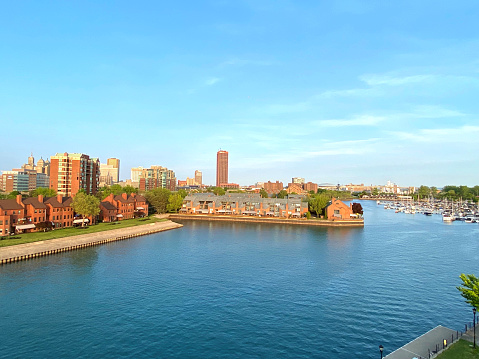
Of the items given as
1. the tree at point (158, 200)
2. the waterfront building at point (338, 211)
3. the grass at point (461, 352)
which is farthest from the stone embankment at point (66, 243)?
the grass at point (461, 352)

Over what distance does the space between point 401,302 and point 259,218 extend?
67.4 meters

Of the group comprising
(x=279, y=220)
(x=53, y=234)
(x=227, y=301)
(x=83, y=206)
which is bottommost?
(x=227, y=301)

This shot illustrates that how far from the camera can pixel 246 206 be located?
10456 centimetres

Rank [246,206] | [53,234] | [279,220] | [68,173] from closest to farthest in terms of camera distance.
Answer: [53,234] → [279,220] → [68,173] → [246,206]

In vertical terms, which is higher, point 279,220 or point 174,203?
point 174,203

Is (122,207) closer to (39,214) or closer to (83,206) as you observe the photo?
(83,206)

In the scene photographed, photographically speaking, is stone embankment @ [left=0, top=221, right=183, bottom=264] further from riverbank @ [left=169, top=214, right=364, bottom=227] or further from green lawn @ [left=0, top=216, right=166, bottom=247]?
riverbank @ [left=169, top=214, right=364, bottom=227]

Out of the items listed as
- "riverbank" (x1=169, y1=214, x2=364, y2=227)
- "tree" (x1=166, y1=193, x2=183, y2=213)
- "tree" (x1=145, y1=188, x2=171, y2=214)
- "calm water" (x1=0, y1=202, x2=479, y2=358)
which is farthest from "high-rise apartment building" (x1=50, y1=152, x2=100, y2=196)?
"calm water" (x1=0, y1=202, x2=479, y2=358)

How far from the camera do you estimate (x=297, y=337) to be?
78.3 feet

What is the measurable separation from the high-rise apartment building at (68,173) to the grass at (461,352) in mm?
102392

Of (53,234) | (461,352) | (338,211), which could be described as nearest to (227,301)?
(461,352)

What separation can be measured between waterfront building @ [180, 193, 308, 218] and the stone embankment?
3042cm

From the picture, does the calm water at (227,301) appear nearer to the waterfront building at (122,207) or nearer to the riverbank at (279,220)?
the waterfront building at (122,207)

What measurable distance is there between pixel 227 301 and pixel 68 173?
289ft
